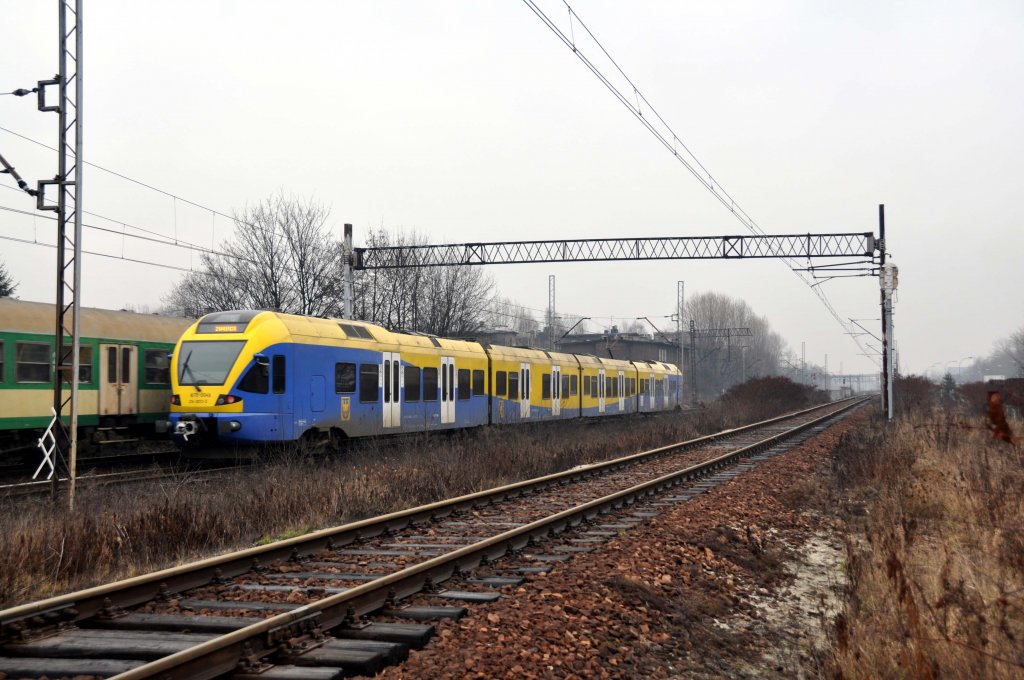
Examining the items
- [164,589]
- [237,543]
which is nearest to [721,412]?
[237,543]

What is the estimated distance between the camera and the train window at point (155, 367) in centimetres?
2030

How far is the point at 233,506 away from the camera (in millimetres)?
10891

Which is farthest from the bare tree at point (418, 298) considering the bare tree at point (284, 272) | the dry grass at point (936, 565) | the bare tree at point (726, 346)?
the bare tree at point (726, 346)

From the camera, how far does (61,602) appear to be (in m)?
6.06

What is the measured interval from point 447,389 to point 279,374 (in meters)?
6.82

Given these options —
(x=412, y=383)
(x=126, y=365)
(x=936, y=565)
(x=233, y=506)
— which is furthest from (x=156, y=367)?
(x=936, y=565)

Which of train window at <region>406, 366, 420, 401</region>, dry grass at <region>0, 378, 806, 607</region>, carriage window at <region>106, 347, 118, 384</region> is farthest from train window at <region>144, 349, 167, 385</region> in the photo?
train window at <region>406, 366, 420, 401</region>

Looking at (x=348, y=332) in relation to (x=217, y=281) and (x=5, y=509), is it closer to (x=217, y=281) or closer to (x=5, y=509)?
(x=5, y=509)

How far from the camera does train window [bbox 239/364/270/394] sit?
15.9 metres

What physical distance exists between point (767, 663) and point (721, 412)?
117 ft

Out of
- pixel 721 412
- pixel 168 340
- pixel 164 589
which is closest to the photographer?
pixel 164 589

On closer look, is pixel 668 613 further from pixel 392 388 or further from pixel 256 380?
pixel 392 388

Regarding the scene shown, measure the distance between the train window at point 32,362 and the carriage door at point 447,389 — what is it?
9043mm

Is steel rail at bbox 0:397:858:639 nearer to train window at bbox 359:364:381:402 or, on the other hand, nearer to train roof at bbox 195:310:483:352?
train roof at bbox 195:310:483:352
